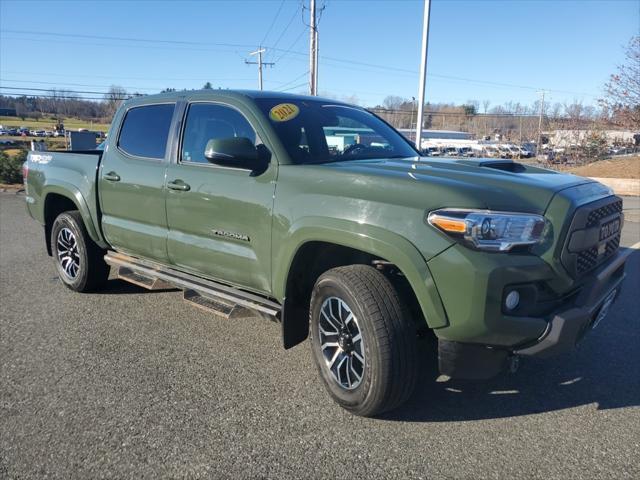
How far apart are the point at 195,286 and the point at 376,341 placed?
5.90ft

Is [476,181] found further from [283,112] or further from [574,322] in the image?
[283,112]

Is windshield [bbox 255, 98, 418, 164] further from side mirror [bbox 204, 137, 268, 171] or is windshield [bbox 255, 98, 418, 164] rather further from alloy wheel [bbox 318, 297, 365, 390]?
alloy wheel [bbox 318, 297, 365, 390]

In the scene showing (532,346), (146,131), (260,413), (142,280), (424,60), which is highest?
(424,60)

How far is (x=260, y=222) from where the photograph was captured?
3.41 m

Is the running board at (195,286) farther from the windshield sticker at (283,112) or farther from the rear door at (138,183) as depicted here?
the windshield sticker at (283,112)

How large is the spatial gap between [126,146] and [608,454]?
4.37 m

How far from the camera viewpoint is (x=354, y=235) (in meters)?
2.83

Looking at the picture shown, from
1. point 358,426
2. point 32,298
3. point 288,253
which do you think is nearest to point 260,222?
point 288,253

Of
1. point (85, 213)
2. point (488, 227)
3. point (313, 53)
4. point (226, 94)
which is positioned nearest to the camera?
point (488, 227)

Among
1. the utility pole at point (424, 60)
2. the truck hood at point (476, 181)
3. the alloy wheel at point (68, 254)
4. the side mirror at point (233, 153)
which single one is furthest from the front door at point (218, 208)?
the utility pole at point (424, 60)

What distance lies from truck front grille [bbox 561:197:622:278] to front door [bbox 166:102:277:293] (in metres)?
1.79

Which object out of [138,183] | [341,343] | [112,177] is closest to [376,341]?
[341,343]

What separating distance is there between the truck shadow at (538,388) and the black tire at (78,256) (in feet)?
11.4

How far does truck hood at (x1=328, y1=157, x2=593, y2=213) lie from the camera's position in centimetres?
261
